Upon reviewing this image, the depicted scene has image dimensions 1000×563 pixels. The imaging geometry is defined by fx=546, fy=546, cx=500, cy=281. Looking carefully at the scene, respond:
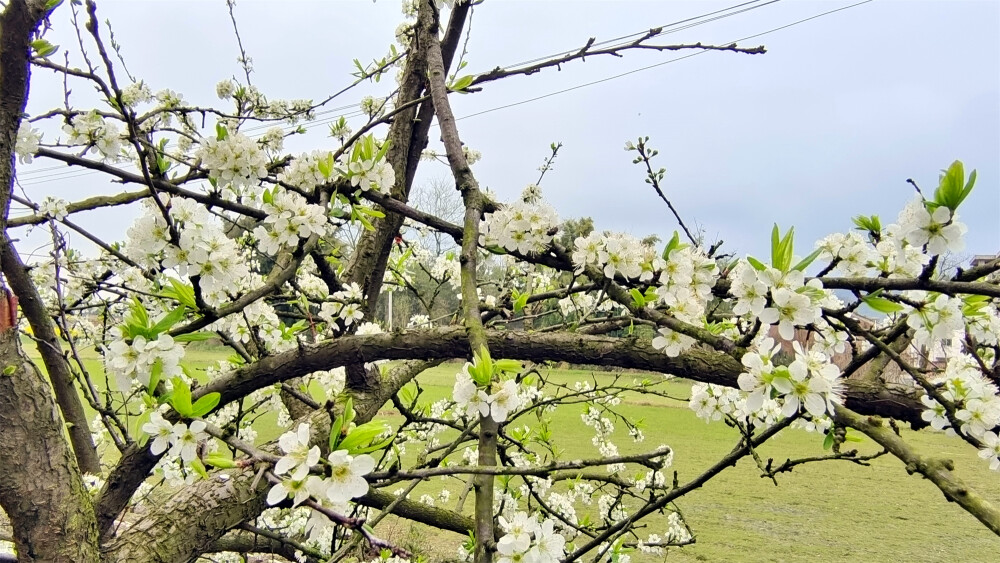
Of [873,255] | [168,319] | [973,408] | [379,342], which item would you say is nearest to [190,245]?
[168,319]

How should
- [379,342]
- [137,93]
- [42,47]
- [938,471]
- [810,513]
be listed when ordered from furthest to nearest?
[810,513] < [137,93] < [379,342] < [42,47] < [938,471]

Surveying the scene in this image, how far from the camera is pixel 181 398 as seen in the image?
400 millimetres

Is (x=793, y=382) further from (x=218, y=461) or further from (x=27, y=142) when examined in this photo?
(x=27, y=142)

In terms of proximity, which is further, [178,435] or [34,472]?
[34,472]

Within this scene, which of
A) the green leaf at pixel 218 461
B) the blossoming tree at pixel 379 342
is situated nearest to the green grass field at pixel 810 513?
the blossoming tree at pixel 379 342

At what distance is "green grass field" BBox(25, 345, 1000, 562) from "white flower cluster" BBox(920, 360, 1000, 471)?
2.13m

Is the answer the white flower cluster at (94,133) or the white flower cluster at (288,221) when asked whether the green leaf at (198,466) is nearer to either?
the white flower cluster at (288,221)

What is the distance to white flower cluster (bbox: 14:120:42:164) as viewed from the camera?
0.79m

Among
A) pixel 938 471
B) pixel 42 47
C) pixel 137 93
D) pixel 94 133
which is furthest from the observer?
pixel 137 93

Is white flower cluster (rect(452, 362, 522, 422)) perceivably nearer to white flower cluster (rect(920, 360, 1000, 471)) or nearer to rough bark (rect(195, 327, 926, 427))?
rough bark (rect(195, 327, 926, 427))

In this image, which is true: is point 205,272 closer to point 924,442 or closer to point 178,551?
point 178,551

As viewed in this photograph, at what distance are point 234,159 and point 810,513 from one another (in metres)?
3.95

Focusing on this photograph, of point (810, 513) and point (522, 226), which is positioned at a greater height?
point (522, 226)

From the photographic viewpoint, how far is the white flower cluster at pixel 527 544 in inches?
14.6
